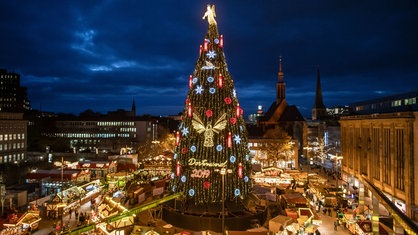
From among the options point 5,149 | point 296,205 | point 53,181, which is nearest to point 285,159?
point 296,205

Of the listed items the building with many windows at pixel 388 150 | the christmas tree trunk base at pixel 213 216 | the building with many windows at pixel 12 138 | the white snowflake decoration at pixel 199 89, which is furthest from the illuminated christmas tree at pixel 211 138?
the building with many windows at pixel 12 138

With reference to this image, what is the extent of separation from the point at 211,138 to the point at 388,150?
22509 mm

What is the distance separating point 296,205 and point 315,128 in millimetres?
86308

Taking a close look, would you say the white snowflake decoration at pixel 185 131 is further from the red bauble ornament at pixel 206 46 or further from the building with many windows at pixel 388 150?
the building with many windows at pixel 388 150

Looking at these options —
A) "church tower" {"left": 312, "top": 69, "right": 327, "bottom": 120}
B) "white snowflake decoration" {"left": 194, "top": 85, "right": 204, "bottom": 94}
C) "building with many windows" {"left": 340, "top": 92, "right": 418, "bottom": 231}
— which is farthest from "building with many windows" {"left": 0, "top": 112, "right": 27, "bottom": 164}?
"church tower" {"left": 312, "top": 69, "right": 327, "bottom": 120}

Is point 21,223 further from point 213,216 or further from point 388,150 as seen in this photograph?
point 388,150

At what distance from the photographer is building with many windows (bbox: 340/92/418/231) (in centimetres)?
3088

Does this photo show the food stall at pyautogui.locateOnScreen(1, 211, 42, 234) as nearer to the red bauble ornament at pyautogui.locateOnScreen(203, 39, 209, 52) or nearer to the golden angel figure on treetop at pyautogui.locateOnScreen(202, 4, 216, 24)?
the red bauble ornament at pyautogui.locateOnScreen(203, 39, 209, 52)

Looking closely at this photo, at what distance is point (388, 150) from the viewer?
36500mm

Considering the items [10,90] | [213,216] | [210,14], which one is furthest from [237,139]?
[10,90]

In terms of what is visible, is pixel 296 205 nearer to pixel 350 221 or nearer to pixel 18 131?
pixel 350 221

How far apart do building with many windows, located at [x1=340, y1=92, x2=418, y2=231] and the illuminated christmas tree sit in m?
8.66

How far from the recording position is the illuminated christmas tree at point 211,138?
2456cm

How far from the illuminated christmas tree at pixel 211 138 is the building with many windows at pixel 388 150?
8660mm
